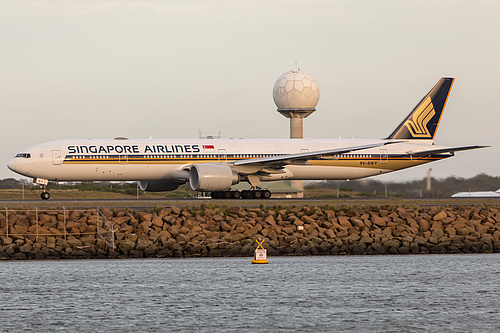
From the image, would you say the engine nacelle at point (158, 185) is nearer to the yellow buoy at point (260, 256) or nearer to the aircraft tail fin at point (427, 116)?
the aircraft tail fin at point (427, 116)

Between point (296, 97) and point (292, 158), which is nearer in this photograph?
point (292, 158)

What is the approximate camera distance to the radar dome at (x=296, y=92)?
237 feet

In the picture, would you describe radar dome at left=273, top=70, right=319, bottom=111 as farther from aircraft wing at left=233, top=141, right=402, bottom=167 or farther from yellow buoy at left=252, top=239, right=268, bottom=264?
yellow buoy at left=252, top=239, right=268, bottom=264

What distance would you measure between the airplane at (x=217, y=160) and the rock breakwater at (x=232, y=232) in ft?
35.2

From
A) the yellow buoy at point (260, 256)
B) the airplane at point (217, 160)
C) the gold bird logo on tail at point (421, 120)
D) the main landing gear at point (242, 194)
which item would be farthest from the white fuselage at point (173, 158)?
the yellow buoy at point (260, 256)

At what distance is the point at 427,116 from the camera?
190ft

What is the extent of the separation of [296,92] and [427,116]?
1669 centimetres

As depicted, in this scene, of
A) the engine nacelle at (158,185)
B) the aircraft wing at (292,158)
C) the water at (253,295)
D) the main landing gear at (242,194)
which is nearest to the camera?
the water at (253,295)

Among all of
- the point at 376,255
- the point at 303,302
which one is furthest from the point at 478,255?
the point at 303,302

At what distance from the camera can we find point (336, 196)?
177 feet

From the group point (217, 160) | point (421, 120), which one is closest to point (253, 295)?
point (217, 160)

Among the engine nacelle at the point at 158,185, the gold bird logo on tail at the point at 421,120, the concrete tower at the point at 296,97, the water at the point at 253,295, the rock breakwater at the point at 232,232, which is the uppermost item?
the concrete tower at the point at 296,97

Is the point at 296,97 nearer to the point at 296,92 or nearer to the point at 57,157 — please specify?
the point at 296,92

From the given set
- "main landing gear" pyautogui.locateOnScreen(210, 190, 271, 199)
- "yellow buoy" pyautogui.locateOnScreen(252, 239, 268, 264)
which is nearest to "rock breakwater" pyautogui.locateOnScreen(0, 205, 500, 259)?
"yellow buoy" pyautogui.locateOnScreen(252, 239, 268, 264)
